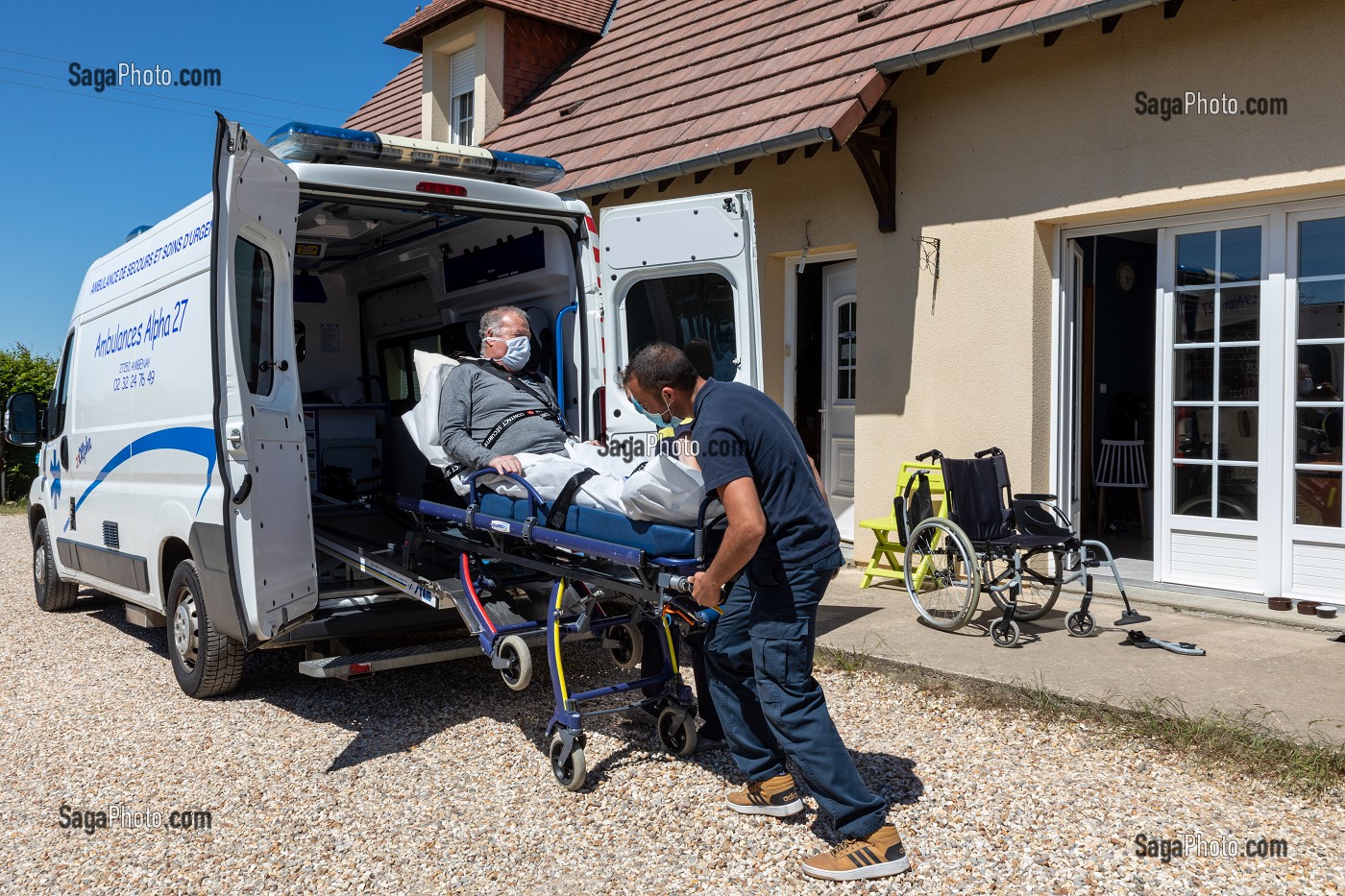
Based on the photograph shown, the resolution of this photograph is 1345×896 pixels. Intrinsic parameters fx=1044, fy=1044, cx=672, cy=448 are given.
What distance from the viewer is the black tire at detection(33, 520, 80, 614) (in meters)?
7.48

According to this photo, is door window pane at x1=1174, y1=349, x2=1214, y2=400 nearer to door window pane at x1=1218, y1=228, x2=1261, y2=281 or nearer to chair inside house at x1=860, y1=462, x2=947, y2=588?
door window pane at x1=1218, y1=228, x2=1261, y2=281

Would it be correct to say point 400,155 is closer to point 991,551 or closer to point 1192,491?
point 991,551

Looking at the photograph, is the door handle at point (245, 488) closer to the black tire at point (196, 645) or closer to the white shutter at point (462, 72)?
the black tire at point (196, 645)

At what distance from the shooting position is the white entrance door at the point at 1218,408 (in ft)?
20.0

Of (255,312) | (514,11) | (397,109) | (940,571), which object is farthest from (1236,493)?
(397,109)

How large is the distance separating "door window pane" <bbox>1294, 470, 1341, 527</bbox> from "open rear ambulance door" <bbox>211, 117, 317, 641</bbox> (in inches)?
211

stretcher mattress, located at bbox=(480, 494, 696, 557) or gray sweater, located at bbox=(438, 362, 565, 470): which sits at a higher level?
gray sweater, located at bbox=(438, 362, 565, 470)

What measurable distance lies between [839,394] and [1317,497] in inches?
147

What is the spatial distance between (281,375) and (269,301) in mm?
321

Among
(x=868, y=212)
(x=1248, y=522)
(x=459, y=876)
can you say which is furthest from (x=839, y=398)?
(x=459, y=876)

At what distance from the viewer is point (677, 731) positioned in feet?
14.0

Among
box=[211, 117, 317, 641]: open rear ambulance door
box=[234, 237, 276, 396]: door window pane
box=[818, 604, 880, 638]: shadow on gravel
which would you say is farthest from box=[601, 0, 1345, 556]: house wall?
box=[234, 237, 276, 396]: door window pane

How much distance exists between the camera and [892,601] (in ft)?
22.6

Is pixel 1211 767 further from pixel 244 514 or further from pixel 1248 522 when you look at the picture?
pixel 244 514
